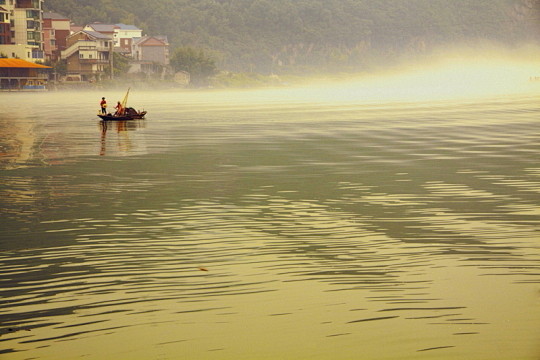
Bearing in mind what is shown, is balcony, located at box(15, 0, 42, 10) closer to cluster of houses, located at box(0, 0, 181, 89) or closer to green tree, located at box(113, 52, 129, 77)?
cluster of houses, located at box(0, 0, 181, 89)

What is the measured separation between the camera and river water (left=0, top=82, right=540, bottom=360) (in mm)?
11688

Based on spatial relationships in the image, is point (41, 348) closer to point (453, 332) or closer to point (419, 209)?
point (453, 332)

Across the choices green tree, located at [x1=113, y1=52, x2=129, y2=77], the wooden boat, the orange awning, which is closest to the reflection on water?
the wooden boat

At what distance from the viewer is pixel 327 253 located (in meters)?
16.7

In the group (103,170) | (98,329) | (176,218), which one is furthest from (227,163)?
(98,329)

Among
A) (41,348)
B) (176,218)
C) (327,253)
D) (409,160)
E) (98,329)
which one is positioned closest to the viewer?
(41,348)

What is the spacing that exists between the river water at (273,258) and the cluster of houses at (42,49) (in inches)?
4855

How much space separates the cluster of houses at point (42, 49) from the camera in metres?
152

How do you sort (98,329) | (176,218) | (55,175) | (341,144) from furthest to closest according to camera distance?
(341,144) < (55,175) < (176,218) < (98,329)

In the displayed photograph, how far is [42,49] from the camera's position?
170m

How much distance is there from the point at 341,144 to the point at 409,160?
29.1 ft

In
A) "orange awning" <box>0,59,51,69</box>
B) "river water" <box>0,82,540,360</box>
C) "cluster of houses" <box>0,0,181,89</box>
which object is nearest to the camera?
"river water" <box>0,82,540,360</box>

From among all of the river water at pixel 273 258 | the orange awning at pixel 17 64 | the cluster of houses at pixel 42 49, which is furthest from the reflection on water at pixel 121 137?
the cluster of houses at pixel 42 49

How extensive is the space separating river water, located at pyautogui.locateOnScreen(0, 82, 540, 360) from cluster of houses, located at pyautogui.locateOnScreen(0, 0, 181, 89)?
123306 mm
